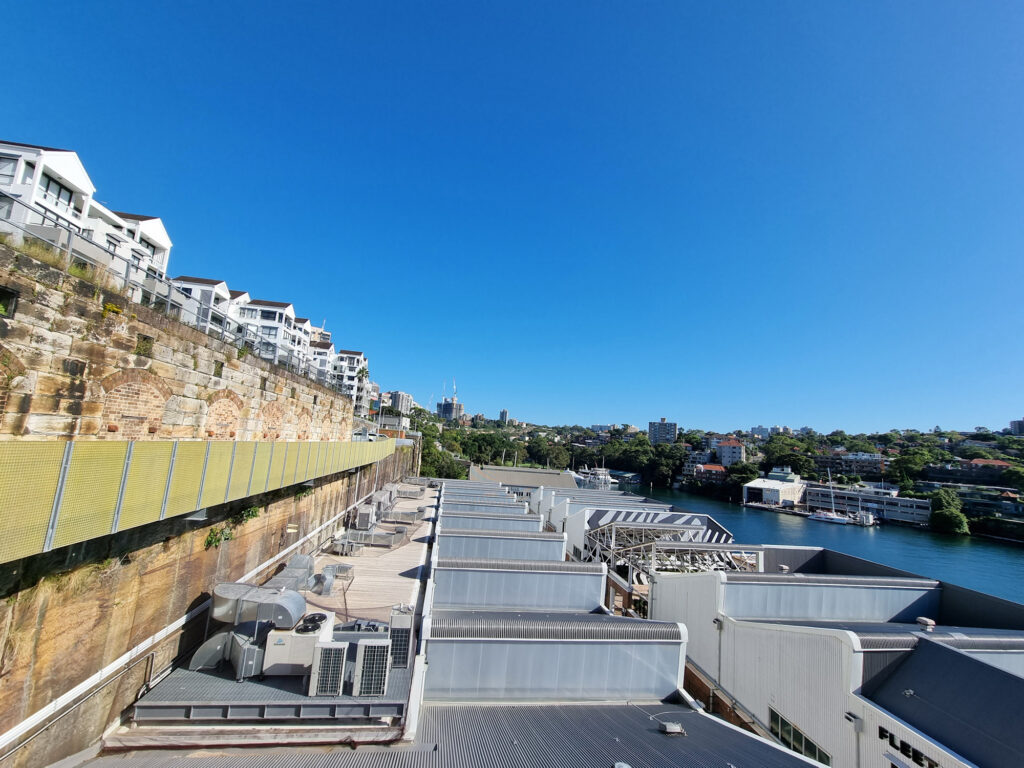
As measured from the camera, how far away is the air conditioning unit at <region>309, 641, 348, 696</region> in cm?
655

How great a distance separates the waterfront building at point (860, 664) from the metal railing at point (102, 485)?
11.7 m

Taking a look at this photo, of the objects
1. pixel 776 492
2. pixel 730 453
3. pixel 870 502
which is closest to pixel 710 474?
pixel 776 492

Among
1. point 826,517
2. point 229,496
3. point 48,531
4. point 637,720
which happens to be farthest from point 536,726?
point 826,517

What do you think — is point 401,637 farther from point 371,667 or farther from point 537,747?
point 537,747

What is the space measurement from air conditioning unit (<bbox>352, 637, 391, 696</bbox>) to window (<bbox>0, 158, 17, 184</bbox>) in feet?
91.8

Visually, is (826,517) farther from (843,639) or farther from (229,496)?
(229,496)

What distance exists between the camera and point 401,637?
8234 millimetres

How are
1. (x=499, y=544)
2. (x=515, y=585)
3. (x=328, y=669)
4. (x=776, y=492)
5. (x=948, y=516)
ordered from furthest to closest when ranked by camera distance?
1. (x=776, y=492)
2. (x=948, y=516)
3. (x=499, y=544)
4. (x=515, y=585)
5. (x=328, y=669)

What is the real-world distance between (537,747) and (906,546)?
60.4 m

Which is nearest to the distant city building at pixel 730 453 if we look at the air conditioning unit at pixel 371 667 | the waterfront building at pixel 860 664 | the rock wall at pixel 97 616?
the waterfront building at pixel 860 664

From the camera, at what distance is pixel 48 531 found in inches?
171

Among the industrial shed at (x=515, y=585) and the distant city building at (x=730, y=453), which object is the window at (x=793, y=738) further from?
the distant city building at (x=730, y=453)

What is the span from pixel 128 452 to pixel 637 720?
9.05m

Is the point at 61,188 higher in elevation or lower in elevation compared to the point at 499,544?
higher
